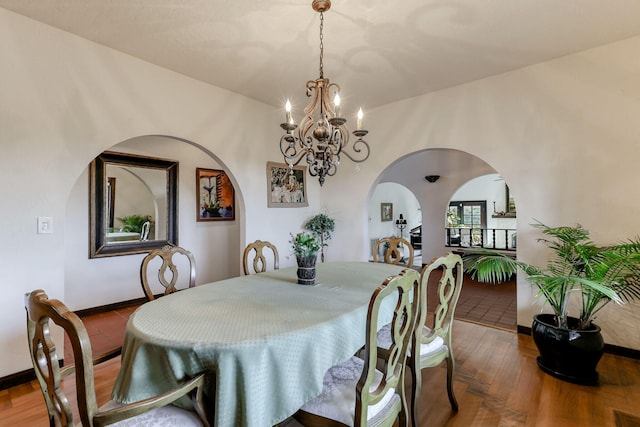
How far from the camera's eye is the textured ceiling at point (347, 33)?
2.15m

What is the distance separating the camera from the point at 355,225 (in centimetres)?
446

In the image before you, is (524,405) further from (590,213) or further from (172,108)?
(172,108)

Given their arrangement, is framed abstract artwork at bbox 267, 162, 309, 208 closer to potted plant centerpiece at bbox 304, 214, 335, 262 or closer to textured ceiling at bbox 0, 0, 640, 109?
potted plant centerpiece at bbox 304, 214, 335, 262

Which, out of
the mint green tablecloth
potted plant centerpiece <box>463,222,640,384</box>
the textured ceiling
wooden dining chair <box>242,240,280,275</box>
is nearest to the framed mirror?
the textured ceiling

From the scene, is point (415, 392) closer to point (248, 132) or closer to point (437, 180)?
point (248, 132)

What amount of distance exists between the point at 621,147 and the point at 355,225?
2.89 m

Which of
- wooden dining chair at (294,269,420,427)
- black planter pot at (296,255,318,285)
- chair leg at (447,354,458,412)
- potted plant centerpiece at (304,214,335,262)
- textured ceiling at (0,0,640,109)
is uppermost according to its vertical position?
textured ceiling at (0,0,640,109)

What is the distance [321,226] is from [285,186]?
2.61 ft

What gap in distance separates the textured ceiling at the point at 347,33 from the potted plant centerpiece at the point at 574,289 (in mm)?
1692

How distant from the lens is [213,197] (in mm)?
5004

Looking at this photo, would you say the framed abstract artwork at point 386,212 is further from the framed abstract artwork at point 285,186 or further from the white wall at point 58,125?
the white wall at point 58,125

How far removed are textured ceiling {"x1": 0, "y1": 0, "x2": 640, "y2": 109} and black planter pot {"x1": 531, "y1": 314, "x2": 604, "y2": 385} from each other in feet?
7.82

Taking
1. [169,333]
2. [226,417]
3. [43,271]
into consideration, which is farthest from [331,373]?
[43,271]

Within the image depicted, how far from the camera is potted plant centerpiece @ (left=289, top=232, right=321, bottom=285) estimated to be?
2.15 meters
